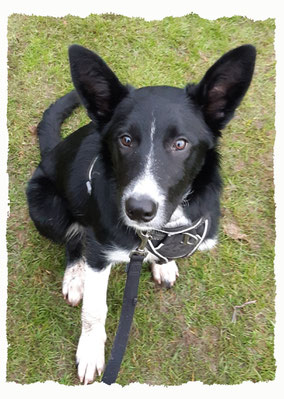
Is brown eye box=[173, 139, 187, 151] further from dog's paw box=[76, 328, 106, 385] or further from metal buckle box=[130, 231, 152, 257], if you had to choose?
dog's paw box=[76, 328, 106, 385]

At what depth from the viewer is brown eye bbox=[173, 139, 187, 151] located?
2117 millimetres

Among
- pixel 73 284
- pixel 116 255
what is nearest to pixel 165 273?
pixel 73 284

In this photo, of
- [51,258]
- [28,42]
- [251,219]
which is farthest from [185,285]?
[28,42]

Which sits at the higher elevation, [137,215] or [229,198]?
[137,215]

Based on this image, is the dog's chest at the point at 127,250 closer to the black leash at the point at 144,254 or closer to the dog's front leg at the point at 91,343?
the black leash at the point at 144,254

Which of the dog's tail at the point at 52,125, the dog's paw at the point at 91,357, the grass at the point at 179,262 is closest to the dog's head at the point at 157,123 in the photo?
the dog's tail at the point at 52,125

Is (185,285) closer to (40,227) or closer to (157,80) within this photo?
(40,227)

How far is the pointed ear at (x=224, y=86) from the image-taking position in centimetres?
202

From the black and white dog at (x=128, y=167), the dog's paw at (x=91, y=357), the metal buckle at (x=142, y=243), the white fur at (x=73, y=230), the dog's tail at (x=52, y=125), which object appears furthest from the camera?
the dog's tail at (x=52, y=125)

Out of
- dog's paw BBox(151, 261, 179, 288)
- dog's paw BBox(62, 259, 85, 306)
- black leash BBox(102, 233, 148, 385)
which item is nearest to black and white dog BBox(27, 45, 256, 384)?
black leash BBox(102, 233, 148, 385)

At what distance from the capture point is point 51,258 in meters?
3.54

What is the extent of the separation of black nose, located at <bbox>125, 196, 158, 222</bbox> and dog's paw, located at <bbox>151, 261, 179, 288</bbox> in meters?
1.46

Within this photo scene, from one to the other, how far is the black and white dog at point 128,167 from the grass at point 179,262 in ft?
1.37

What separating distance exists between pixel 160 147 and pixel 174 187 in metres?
0.22
